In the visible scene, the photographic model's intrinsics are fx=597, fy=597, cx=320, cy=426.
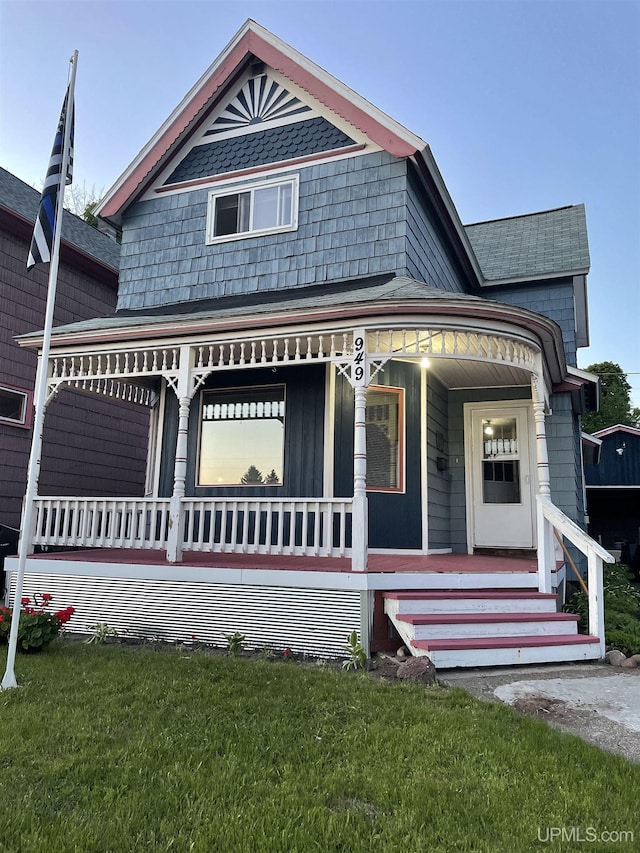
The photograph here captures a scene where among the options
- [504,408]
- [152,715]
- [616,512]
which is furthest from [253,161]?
[616,512]

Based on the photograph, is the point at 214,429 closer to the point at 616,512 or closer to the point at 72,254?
the point at 72,254

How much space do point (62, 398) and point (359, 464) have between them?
24.3 ft

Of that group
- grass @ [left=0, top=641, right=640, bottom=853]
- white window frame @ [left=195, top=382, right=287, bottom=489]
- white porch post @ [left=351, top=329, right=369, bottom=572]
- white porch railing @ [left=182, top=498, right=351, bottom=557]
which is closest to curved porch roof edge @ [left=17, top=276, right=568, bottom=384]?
white porch post @ [left=351, top=329, right=369, bottom=572]

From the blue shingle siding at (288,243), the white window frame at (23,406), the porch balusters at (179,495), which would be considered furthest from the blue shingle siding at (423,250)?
the white window frame at (23,406)

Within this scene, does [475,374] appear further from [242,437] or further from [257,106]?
[257,106]

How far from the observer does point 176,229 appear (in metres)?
9.59

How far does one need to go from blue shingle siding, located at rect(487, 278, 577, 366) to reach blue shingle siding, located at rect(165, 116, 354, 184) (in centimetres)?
406

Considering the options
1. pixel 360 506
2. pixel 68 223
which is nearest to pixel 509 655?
pixel 360 506

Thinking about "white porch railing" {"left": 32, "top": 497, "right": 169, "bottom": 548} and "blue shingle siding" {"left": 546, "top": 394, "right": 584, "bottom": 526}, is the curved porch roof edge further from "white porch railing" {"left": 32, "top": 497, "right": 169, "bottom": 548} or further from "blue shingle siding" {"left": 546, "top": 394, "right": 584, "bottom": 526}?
"white porch railing" {"left": 32, "top": 497, "right": 169, "bottom": 548}

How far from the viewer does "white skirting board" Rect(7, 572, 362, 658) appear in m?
5.68

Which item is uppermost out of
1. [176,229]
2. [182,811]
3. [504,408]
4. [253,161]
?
[253,161]

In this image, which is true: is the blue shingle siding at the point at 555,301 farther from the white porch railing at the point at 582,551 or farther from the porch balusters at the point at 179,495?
the porch balusters at the point at 179,495

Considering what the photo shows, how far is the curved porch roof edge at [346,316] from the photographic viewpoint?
20.0 feet

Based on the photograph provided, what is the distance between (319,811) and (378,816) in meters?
0.27
